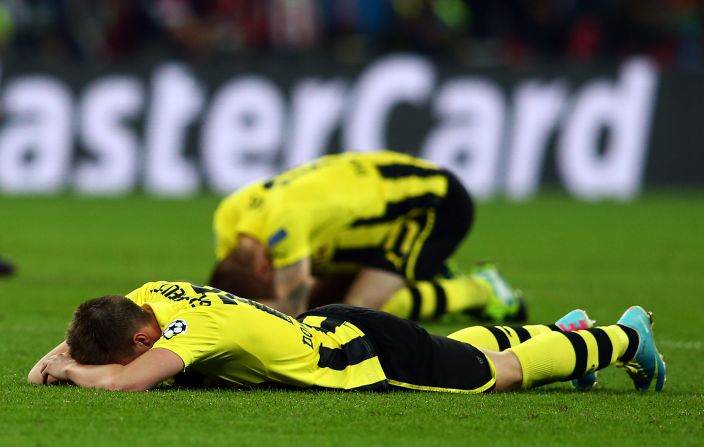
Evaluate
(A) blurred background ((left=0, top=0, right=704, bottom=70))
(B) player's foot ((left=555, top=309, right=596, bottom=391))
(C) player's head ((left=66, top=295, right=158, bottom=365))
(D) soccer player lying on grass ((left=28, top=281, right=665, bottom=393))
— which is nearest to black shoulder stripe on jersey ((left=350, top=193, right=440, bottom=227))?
(B) player's foot ((left=555, top=309, right=596, bottom=391))

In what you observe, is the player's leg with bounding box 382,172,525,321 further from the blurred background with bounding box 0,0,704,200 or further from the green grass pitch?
the blurred background with bounding box 0,0,704,200

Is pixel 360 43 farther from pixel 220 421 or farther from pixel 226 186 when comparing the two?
pixel 220 421

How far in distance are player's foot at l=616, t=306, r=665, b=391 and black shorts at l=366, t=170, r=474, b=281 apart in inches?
111

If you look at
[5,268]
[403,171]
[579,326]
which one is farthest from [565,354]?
[5,268]

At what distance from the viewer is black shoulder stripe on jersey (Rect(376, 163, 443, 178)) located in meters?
8.50

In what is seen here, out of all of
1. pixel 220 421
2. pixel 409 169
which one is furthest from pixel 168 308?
pixel 409 169

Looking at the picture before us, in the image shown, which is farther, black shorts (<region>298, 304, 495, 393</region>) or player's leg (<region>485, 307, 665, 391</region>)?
player's leg (<region>485, 307, 665, 391</region>)

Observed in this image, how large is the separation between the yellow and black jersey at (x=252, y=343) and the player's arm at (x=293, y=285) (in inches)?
74.3

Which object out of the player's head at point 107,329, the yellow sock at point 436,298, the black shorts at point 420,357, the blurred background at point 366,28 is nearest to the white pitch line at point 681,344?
the yellow sock at point 436,298

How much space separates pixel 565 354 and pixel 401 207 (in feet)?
9.70

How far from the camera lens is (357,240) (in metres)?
8.32

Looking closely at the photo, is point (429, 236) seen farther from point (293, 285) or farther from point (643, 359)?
point (643, 359)

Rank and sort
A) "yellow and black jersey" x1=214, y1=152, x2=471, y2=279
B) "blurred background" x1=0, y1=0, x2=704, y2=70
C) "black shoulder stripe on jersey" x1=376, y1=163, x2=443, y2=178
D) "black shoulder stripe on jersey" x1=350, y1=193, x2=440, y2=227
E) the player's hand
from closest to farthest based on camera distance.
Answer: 1. the player's hand
2. "yellow and black jersey" x1=214, y1=152, x2=471, y2=279
3. "black shoulder stripe on jersey" x1=350, y1=193, x2=440, y2=227
4. "black shoulder stripe on jersey" x1=376, y1=163, x2=443, y2=178
5. "blurred background" x1=0, y1=0, x2=704, y2=70

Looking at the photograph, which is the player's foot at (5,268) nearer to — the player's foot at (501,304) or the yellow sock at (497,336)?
the player's foot at (501,304)
